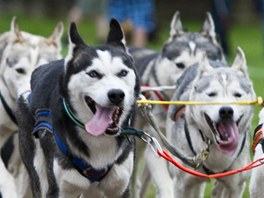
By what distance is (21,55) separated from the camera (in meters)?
8.03

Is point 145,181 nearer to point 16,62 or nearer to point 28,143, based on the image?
point 16,62

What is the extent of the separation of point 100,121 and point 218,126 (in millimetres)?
1313

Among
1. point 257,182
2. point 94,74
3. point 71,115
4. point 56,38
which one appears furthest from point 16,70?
point 257,182

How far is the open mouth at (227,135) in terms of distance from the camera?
6645mm

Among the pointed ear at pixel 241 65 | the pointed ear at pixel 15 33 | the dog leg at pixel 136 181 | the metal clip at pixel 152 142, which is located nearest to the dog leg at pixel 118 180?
the metal clip at pixel 152 142

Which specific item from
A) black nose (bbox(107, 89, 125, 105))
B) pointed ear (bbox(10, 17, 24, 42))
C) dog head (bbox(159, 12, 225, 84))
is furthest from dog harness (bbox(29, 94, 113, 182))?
dog head (bbox(159, 12, 225, 84))

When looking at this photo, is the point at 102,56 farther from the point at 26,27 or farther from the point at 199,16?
the point at 199,16

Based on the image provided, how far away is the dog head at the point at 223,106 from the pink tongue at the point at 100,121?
3.86 ft

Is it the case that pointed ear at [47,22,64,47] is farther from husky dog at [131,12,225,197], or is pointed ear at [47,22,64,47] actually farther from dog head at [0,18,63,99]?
husky dog at [131,12,225,197]

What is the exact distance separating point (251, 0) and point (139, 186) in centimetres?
2272

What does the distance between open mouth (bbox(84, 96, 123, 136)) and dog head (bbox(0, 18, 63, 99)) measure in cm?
205

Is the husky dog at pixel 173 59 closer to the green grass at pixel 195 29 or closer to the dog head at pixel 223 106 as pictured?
the dog head at pixel 223 106

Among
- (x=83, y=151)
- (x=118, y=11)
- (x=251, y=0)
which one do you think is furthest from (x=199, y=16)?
(x=83, y=151)

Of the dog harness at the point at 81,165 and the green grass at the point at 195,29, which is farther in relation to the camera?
the green grass at the point at 195,29
